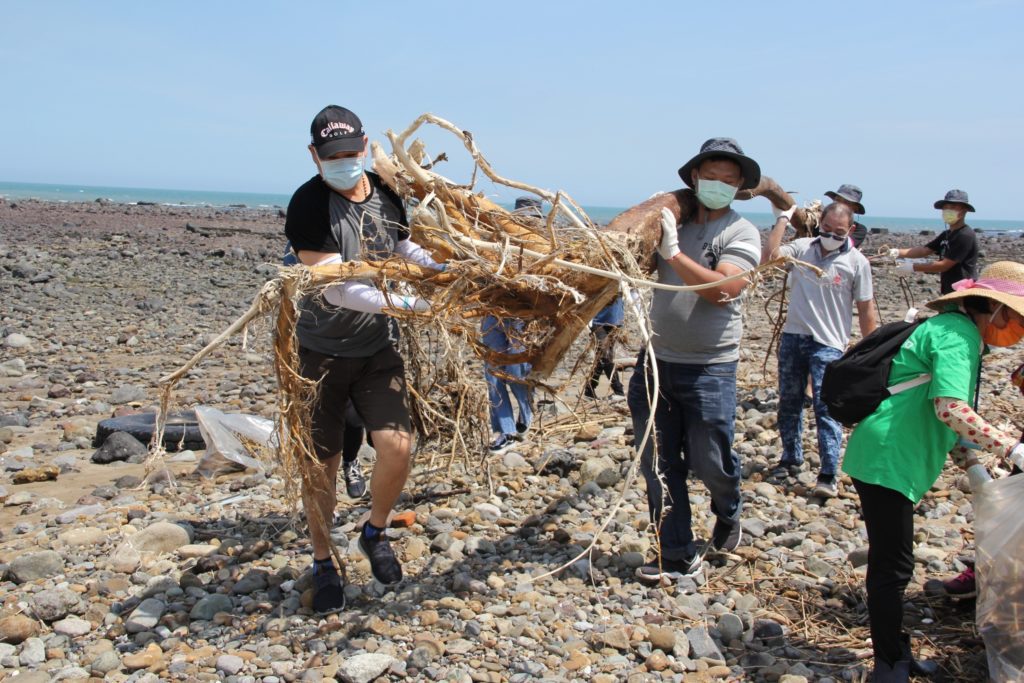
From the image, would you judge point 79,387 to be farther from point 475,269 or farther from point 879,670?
point 879,670

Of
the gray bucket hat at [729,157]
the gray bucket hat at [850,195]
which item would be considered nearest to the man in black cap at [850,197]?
the gray bucket hat at [850,195]

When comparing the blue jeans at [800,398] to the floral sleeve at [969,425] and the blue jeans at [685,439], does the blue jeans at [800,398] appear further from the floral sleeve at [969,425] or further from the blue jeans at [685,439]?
A: the floral sleeve at [969,425]

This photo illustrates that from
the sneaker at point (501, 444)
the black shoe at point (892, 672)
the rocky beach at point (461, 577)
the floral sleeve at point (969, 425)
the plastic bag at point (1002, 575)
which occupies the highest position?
the floral sleeve at point (969, 425)

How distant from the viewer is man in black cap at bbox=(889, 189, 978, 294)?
22.6ft

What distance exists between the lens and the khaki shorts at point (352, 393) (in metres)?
3.57

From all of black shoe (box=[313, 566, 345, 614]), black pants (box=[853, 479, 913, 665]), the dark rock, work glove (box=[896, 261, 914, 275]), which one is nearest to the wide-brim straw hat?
black pants (box=[853, 479, 913, 665])

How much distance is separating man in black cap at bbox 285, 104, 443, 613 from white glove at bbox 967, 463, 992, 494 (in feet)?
7.12

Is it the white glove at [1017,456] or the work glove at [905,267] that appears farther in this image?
the work glove at [905,267]

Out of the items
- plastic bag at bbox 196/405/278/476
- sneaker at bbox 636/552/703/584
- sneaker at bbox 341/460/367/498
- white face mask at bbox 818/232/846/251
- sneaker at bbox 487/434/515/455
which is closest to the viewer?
sneaker at bbox 636/552/703/584

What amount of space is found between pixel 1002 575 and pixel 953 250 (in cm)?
480

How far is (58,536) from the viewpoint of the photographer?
423cm

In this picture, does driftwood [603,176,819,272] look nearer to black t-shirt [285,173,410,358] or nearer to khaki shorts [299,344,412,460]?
black t-shirt [285,173,410,358]

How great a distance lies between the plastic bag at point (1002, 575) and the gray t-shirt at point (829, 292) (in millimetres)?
2491

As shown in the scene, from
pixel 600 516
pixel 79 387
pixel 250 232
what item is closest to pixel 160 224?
pixel 250 232
